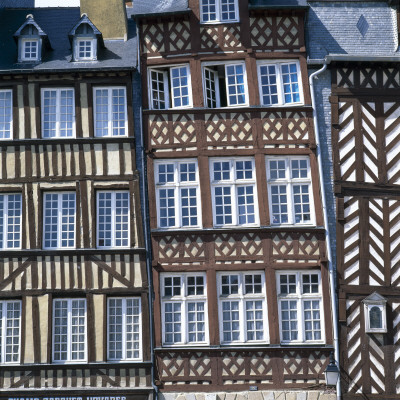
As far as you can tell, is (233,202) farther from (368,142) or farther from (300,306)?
(368,142)

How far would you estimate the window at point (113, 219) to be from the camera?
71.3ft

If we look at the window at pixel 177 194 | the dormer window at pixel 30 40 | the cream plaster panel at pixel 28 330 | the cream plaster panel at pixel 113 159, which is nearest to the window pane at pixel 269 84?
the window at pixel 177 194

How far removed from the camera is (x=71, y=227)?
71.7 feet

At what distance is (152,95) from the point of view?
22.4 metres

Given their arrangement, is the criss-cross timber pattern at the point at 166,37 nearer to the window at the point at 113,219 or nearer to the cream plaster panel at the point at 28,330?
the window at the point at 113,219

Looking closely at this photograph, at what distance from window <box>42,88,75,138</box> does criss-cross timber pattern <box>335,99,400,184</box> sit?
582cm

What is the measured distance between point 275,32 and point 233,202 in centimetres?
394

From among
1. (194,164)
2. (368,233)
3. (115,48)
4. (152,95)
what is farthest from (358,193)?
(115,48)

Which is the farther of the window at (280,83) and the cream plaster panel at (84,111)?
the window at (280,83)

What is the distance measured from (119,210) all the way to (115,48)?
13.3ft

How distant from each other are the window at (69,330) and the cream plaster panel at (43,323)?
0.60ft

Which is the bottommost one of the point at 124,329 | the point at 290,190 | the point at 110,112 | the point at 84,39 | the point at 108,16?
the point at 124,329

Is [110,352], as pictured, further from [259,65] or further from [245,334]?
[259,65]

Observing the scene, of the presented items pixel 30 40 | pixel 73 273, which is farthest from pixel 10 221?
pixel 30 40
